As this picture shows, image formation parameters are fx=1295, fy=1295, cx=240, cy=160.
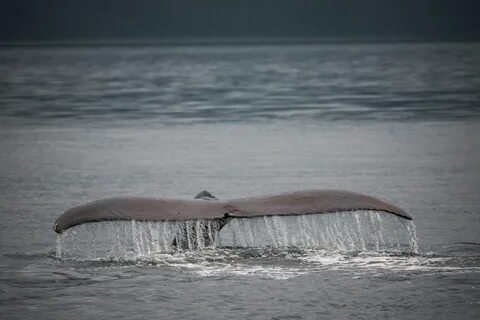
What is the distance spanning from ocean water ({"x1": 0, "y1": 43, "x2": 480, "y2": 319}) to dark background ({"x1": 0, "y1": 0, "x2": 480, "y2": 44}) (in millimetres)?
131472

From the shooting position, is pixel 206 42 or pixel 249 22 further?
pixel 249 22

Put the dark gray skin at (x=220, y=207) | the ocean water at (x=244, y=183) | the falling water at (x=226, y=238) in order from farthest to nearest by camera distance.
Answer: the falling water at (x=226, y=238), the ocean water at (x=244, y=183), the dark gray skin at (x=220, y=207)

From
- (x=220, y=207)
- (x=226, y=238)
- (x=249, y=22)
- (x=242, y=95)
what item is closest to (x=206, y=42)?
(x=249, y=22)

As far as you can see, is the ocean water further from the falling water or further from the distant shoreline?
the distant shoreline

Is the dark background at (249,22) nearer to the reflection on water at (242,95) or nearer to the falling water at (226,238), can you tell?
the reflection on water at (242,95)

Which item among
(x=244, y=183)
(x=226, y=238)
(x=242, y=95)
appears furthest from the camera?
(x=242, y=95)

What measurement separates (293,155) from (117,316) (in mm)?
11322

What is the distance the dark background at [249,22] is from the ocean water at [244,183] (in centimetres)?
13147

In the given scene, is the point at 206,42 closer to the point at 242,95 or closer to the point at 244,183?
the point at 242,95

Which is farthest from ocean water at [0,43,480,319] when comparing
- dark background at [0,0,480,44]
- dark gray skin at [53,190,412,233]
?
dark background at [0,0,480,44]

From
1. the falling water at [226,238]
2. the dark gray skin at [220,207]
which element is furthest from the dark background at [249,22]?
the dark gray skin at [220,207]

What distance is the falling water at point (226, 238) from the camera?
9812mm

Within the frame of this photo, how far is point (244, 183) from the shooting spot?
623 inches

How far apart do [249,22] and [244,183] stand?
176389 mm
